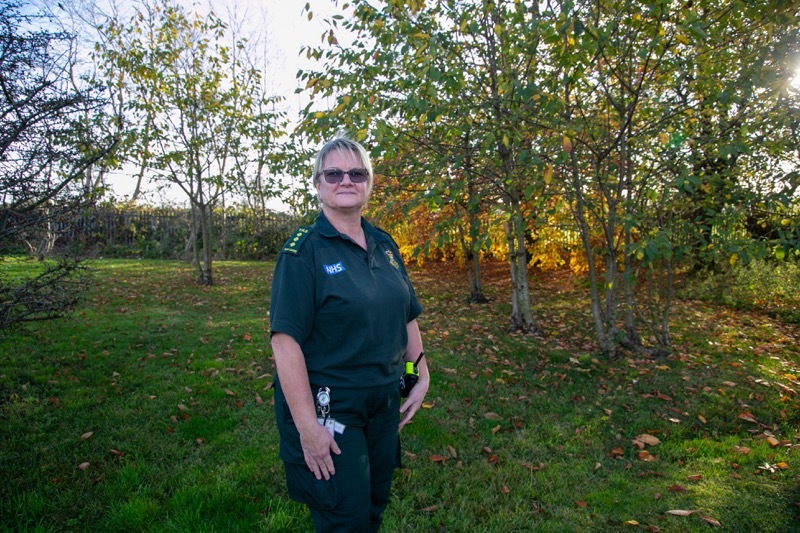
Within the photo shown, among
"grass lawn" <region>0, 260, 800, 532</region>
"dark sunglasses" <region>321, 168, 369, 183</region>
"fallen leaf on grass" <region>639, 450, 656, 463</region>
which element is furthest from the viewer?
"fallen leaf on grass" <region>639, 450, 656, 463</region>

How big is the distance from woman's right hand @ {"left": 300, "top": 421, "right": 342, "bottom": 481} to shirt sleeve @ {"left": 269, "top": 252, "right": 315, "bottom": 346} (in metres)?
0.32

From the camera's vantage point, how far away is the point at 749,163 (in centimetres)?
616

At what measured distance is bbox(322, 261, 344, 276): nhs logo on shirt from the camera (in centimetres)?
182

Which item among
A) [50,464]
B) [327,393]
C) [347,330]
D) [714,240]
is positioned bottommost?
[50,464]

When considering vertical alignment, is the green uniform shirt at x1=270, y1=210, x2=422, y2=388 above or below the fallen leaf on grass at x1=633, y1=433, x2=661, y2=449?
above

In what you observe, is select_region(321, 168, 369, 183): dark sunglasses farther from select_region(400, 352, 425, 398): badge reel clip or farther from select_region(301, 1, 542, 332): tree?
select_region(301, 1, 542, 332): tree

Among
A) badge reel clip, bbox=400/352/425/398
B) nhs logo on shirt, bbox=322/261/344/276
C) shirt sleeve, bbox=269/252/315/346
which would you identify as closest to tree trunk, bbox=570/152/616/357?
badge reel clip, bbox=400/352/425/398

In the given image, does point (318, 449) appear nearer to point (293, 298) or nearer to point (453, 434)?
point (293, 298)

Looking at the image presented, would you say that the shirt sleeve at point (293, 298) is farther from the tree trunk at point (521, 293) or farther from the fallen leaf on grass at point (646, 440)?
the tree trunk at point (521, 293)

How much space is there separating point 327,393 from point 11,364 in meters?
5.45

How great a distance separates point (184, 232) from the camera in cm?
1875

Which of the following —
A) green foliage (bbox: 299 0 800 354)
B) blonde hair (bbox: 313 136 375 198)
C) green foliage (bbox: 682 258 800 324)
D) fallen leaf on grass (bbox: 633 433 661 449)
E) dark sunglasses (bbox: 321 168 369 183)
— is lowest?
fallen leaf on grass (bbox: 633 433 661 449)

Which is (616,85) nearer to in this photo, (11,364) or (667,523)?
(667,523)

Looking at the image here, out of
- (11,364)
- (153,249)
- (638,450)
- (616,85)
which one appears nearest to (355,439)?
(638,450)
